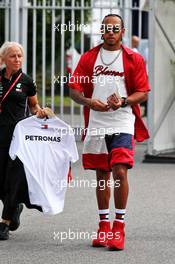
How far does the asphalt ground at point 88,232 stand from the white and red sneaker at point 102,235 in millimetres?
64

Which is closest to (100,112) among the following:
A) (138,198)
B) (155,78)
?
(138,198)

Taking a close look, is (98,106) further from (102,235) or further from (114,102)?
(102,235)

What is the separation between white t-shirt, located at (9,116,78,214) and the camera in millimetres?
8023

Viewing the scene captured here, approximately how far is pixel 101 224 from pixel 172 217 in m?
1.51

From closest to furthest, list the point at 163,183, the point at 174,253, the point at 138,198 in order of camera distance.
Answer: the point at 174,253 < the point at 138,198 < the point at 163,183

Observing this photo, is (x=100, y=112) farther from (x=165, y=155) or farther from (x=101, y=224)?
(x=165, y=155)

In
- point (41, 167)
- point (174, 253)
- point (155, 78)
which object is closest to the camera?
point (174, 253)

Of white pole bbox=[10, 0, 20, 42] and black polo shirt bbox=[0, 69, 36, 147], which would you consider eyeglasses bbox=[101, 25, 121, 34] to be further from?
white pole bbox=[10, 0, 20, 42]

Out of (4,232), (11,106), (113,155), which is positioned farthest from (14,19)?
(113,155)

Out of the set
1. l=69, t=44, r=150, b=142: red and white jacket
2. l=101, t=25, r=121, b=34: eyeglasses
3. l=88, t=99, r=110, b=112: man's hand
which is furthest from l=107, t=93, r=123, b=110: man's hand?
l=101, t=25, r=121, b=34: eyeglasses

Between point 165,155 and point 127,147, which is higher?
point 127,147

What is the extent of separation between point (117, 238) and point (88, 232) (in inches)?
28.2

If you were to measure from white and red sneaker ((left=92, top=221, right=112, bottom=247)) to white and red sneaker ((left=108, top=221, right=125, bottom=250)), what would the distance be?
0.08 metres

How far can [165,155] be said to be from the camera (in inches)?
546
